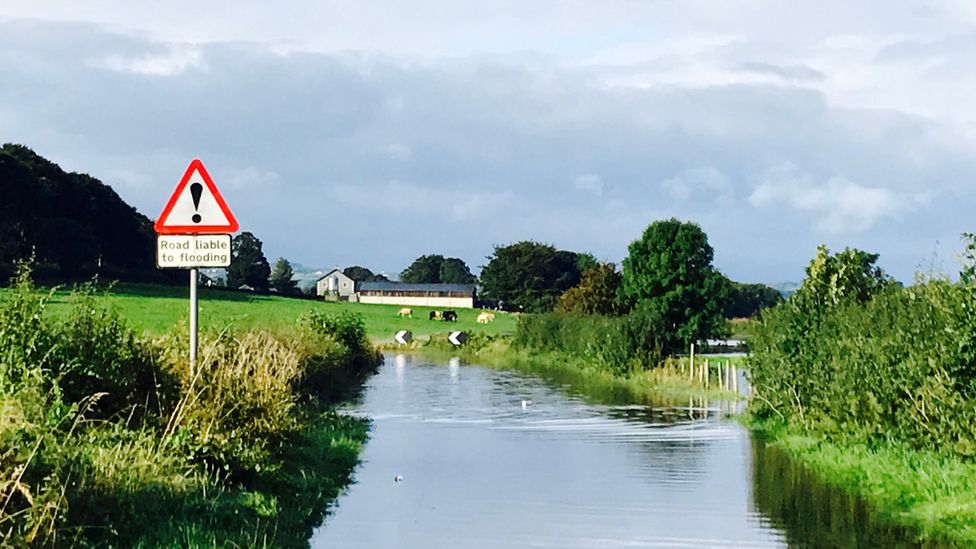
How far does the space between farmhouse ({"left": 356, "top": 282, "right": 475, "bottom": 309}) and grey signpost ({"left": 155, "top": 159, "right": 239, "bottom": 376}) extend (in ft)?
502

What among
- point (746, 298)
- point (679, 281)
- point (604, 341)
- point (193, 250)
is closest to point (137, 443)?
point (193, 250)

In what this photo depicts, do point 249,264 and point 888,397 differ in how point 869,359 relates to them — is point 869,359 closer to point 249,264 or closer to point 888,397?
point 888,397

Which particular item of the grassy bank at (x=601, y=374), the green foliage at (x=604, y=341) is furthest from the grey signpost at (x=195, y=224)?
the green foliage at (x=604, y=341)

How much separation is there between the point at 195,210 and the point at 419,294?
167816mm

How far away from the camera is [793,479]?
2061 centimetres

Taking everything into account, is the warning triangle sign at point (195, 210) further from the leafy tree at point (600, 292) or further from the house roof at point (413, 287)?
the house roof at point (413, 287)

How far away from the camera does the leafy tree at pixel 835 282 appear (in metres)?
29.3

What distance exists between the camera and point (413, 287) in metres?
186

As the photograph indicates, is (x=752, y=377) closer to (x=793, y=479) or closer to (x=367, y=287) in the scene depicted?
(x=793, y=479)

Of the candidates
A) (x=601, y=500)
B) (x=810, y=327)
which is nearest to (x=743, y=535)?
(x=601, y=500)

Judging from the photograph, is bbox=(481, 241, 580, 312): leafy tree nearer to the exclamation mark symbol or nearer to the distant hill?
the distant hill

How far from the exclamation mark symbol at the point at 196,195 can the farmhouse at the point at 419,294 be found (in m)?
153

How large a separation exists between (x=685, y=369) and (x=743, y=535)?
35.6m

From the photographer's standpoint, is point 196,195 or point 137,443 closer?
point 137,443
